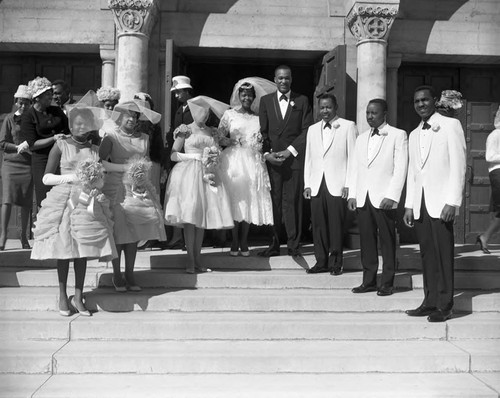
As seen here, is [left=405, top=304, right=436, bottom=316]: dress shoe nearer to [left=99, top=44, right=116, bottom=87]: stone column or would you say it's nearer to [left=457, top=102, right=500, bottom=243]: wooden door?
[left=457, top=102, right=500, bottom=243]: wooden door

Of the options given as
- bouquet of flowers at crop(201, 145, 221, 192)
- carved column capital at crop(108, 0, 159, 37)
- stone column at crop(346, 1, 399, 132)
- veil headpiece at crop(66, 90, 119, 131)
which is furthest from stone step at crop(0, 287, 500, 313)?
carved column capital at crop(108, 0, 159, 37)

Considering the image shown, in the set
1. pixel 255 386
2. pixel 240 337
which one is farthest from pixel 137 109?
pixel 255 386

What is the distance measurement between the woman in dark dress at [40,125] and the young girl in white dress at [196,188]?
1312 millimetres

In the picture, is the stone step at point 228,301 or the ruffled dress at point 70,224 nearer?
the ruffled dress at point 70,224

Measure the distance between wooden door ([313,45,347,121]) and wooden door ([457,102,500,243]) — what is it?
257 centimetres

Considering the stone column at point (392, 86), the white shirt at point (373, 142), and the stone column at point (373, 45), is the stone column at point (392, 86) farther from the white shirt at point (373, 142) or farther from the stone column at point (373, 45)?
the white shirt at point (373, 142)

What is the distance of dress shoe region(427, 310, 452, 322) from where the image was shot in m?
5.59

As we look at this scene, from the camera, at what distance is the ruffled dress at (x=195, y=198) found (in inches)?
257

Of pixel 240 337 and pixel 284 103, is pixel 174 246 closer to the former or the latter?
pixel 284 103

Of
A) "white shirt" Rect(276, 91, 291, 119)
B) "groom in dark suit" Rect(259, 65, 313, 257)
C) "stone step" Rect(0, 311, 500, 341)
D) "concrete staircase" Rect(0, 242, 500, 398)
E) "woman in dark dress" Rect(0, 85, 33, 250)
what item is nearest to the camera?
"concrete staircase" Rect(0, 242, 500, 398)

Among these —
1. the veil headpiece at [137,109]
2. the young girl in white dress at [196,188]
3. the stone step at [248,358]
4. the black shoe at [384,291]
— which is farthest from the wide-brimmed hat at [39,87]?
the black shoe at [384,291]

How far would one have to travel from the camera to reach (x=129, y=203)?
6074 millimetres

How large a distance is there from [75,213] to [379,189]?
293cm

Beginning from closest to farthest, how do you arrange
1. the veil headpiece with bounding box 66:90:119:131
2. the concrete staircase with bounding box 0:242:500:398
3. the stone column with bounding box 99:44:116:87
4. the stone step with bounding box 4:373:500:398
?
the stone step with bounding box 4:373:500:398 → the concrete staircase with bounding box 0:242:500:398 → the veil headpiece with bounding box 66:90:119:131 → the stone column with bounding box 99:44:116:87
